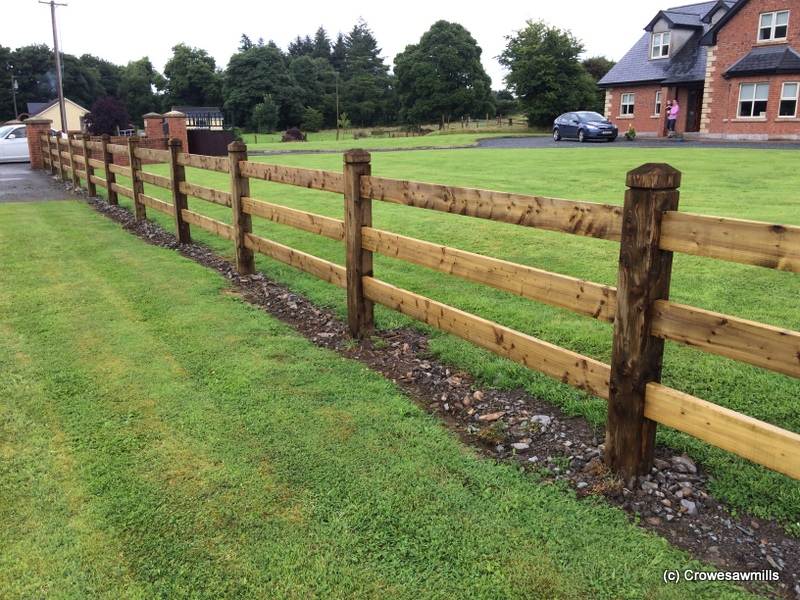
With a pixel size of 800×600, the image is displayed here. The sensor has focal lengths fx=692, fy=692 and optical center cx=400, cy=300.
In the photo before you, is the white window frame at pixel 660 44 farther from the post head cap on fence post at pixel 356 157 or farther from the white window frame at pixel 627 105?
Result: the post head cap on fence post at pixel 356 157

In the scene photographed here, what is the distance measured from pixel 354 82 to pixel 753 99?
64.2 meters

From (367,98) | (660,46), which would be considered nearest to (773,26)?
(660,46)

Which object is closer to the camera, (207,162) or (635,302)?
(635,302)

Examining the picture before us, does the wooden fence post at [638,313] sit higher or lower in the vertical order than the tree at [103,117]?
lower

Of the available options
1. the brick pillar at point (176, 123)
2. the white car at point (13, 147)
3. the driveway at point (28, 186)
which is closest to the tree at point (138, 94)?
the white car at point (13, 147)

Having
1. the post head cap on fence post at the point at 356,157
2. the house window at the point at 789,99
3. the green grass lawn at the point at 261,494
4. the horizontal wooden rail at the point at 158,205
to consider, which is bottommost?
the green grass lawn at the point at 261,494

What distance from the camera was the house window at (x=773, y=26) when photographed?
32938 mm

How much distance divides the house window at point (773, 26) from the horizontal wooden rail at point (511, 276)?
3547 cm

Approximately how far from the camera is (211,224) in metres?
8.88

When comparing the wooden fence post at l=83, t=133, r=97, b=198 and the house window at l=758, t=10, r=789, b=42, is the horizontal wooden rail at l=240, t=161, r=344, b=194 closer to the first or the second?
the wooden fence post at l=83, t=133, r=97, b=198

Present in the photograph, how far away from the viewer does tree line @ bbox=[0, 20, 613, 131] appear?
180 feet

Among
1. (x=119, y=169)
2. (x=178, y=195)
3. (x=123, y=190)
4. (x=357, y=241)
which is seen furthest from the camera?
(x=119, y=169)

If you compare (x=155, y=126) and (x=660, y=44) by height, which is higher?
(x=660, y=44)

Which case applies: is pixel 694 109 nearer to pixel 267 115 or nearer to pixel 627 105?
pixel 627 105
